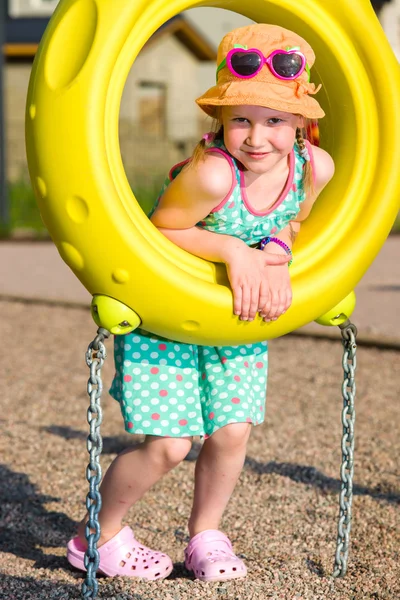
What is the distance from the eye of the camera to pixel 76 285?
26.6 feet

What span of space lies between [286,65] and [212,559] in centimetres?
131

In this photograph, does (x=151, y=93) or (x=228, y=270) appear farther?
(x=151, y=93)

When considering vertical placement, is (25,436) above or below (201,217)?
below

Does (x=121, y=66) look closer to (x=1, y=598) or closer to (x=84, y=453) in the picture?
(x=1, y=598)

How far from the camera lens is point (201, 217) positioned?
240cm

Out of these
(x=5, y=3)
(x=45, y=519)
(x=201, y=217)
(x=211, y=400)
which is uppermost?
(x=5, y=3)

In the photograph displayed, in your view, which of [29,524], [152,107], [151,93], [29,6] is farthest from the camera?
[29,6]

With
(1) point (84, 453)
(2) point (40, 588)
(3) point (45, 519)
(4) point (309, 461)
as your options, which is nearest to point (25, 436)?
(1) point (84, 453)

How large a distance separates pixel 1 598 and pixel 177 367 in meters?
0.74

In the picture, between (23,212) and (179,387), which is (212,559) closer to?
(179,387)

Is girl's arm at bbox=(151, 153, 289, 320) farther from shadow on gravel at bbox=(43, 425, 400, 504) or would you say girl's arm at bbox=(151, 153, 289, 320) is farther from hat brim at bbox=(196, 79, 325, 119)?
shadow on gravel at bbox=(43, 425, 400, 504)

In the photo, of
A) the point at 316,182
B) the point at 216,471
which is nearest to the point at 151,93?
the point at 316,182

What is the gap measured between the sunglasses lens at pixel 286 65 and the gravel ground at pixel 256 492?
131 centimetres

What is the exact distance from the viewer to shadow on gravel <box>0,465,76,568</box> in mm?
2879
